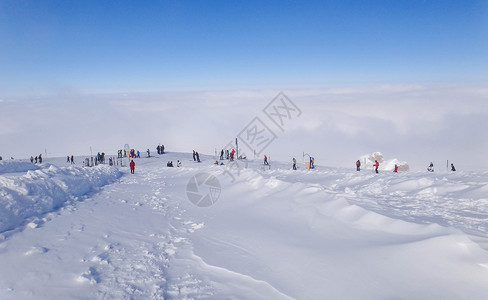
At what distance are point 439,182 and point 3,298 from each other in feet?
52.1

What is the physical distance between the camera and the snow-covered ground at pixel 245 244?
16.5 ft

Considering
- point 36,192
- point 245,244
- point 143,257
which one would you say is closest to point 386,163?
point 245,244

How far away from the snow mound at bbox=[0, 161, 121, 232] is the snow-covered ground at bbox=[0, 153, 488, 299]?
52 mm

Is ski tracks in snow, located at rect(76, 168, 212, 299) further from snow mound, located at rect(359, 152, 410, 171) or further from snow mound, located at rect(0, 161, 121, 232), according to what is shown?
snow mound, located at rect(359, 152, 410, 171)

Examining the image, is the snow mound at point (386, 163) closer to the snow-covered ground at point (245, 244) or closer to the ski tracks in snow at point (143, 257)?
the snow-covered ground at point (245, 244)

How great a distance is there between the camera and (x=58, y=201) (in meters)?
10.9

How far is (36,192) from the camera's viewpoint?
10227mm

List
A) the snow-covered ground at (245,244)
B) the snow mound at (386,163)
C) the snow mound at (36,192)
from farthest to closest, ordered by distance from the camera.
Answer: the snow mound at (386,163), the snow mound at (36,192), the snow-covered ground at (245,244)

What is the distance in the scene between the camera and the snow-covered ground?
5.02 m

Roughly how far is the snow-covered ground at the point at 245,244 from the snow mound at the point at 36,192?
0.05 meters

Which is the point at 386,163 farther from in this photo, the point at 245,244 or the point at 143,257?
the point at 143,257

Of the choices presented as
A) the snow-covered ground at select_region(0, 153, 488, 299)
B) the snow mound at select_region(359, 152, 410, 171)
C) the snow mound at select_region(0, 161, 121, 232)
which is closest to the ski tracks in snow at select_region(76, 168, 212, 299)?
the snow-covered ground at select_region(0, 153, 488, 299)

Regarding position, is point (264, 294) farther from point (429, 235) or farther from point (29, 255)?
point (29, 255)

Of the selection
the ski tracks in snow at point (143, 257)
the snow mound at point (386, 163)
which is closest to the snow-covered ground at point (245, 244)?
the ski tracks in snow at point (143, 257)
